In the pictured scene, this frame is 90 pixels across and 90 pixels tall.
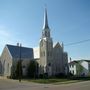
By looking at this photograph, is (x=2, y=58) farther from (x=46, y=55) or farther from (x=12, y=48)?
(x=46, y=55)

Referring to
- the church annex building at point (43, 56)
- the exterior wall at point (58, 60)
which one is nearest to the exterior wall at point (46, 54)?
the church annex building at point (43, 56)

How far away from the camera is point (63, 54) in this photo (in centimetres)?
6097

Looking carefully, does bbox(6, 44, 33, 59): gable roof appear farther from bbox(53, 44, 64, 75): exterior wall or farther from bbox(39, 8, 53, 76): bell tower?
bbox(53, 44, 64, 75): exterior wall

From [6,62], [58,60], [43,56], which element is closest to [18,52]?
[6,62]

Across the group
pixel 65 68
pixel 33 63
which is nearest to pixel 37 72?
pixel 33 63

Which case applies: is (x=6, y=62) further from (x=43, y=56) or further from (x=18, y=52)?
(x=43, y=56)

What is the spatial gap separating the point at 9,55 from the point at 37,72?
916 cm

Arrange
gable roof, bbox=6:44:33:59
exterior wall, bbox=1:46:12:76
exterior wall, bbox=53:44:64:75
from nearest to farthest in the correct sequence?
exterior wall, bbox=1:46:12:76 < gable roof, bbox=6:44:33:59 < exterior wall, bbox=53:44:64:75

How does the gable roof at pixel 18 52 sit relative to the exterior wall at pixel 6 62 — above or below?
above

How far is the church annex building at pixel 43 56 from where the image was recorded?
55.7 metres

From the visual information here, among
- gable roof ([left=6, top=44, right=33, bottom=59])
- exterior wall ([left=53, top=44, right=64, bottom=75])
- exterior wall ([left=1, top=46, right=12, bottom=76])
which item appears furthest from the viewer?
exterior wall ([left=53, top=44, right=64, bottom=75])

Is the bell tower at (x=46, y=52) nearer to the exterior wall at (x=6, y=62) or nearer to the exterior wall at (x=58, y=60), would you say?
the exterior wall at (x=58, y=60)

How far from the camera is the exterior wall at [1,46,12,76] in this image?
55594 millimetres

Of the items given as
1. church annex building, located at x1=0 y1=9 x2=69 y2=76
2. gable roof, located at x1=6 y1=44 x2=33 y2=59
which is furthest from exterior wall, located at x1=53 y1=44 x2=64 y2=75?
gable roof, located at x1=6 y1=44 x2=33 y2=59
